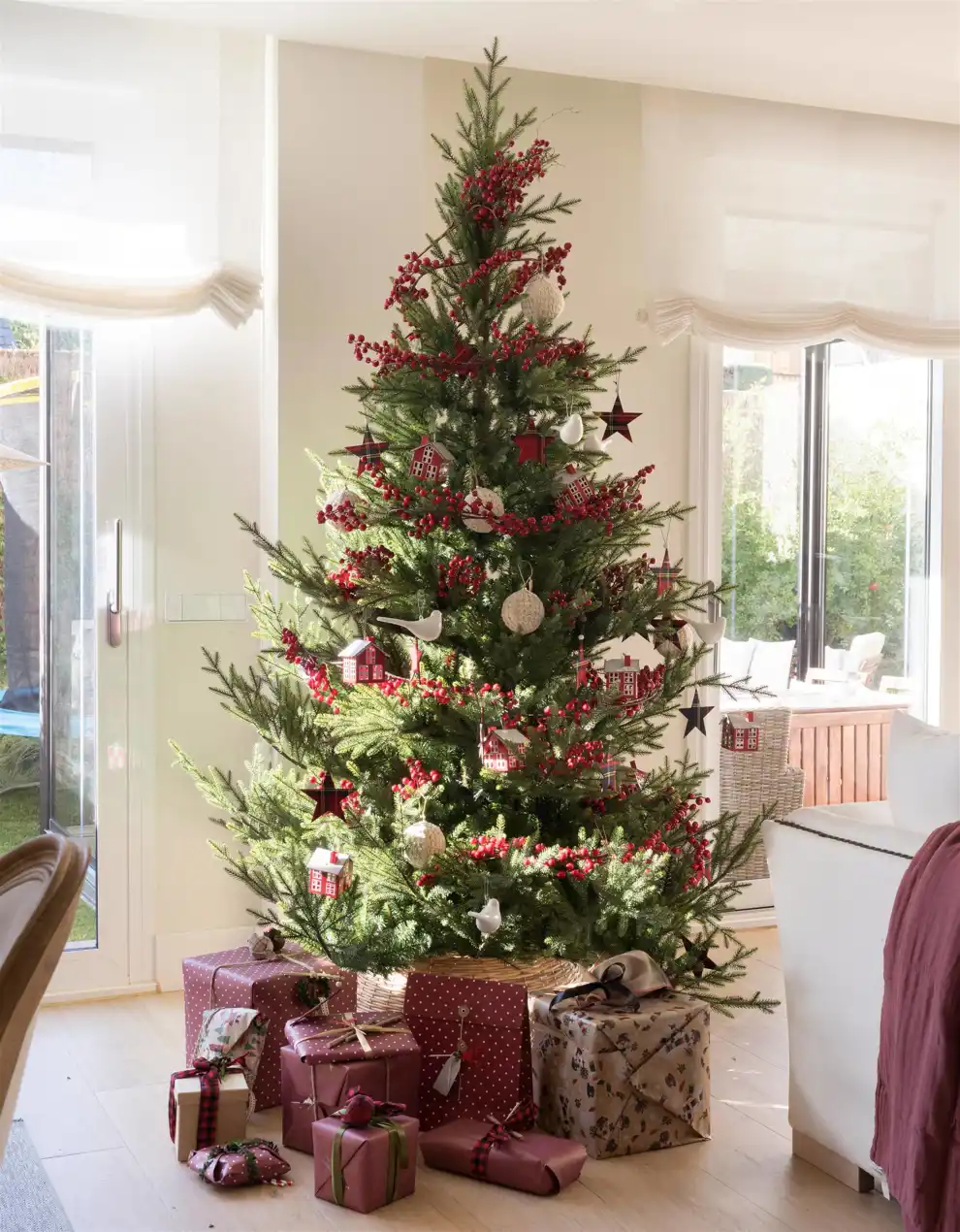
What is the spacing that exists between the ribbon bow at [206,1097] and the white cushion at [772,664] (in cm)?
254

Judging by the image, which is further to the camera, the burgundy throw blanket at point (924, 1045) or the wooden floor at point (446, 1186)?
the wooden floor at point (446, 1186)

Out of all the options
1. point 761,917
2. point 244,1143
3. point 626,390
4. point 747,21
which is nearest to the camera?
point 244,1143

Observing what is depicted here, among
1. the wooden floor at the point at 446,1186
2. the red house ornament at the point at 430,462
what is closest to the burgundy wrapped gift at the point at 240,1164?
the wooden floor at the point at 446,1186

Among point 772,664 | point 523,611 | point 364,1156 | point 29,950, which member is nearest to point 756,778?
point 772,664

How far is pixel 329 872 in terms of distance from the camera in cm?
311

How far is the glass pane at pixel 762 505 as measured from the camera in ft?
15.6

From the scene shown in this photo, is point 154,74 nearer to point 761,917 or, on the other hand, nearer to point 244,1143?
point 244,1143

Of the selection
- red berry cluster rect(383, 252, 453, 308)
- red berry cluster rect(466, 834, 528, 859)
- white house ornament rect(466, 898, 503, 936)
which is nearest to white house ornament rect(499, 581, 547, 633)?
red berry cluster rect(466, 834, 528, 859)

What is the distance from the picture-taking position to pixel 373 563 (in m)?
3.21

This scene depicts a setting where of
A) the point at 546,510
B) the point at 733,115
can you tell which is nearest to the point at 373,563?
the point at 546,510

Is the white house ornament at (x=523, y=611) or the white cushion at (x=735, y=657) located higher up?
the white house ornament at (x=523, y=611)

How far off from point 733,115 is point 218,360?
1.91 metres

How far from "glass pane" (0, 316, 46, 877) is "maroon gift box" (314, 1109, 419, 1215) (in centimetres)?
171

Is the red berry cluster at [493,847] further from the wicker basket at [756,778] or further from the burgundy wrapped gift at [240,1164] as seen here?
the wicker basket at [756,778]
